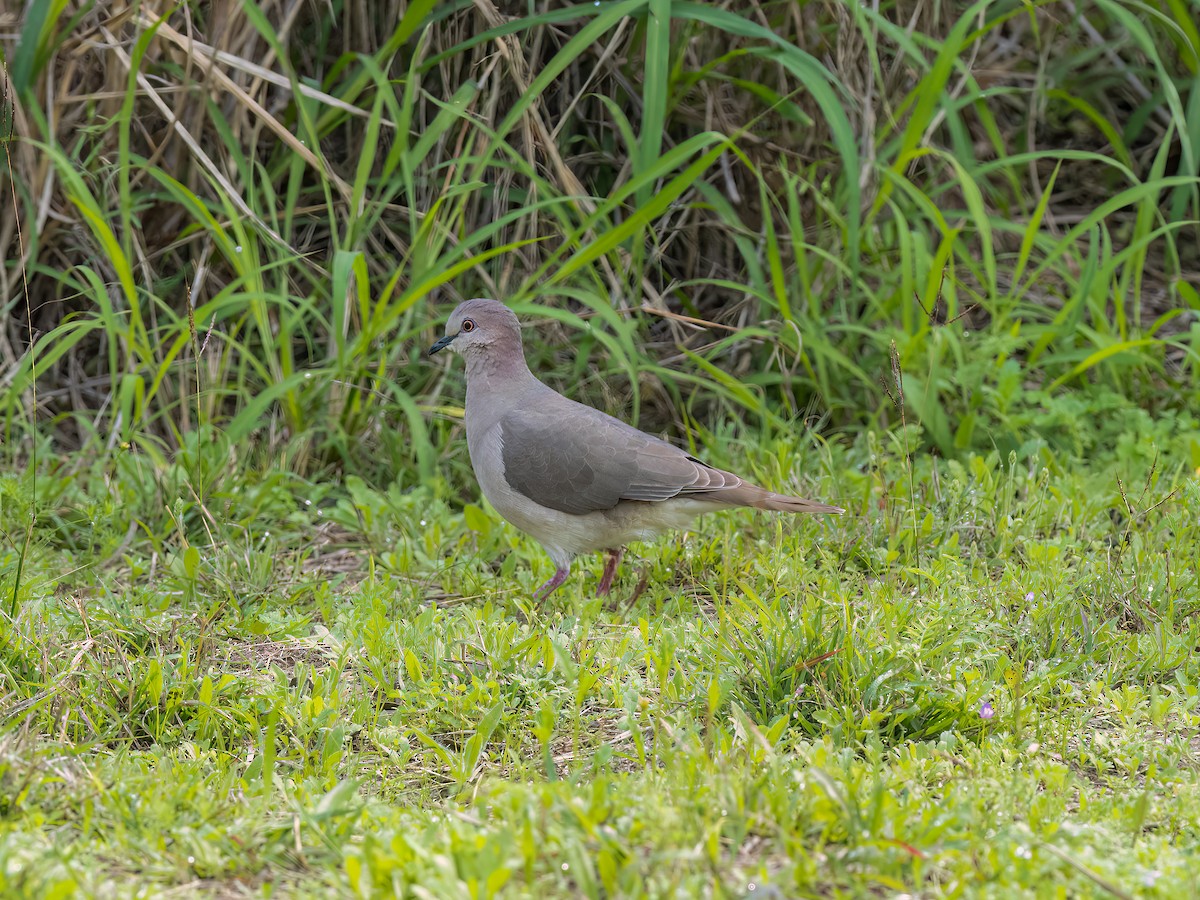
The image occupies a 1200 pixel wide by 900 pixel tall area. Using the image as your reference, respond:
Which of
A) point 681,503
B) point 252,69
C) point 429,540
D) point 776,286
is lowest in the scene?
point 429,540

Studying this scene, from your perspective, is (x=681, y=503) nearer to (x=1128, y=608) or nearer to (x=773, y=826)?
(x=1128, y=608)

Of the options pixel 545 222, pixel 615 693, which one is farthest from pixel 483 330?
pixel 615 693

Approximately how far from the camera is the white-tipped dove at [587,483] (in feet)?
13.6

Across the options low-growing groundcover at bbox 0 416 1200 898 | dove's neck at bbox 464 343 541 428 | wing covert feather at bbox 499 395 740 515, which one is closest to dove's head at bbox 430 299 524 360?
dove's neck at bbox 464 343 541 428

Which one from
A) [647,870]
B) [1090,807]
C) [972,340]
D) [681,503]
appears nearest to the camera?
[647,870]

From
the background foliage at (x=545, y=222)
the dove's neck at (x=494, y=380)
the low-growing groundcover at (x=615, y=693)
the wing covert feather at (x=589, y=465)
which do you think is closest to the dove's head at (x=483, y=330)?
the dove's neck at (x=494, y=380)

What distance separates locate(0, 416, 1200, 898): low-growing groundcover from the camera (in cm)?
238

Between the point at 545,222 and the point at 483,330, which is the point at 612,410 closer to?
the point at 545,222

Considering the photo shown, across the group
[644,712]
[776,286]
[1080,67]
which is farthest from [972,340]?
[644,712]

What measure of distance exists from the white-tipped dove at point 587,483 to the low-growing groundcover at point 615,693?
0.56ft

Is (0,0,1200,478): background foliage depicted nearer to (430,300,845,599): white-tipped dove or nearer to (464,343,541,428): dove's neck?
(464,343,541,428): dove's neck

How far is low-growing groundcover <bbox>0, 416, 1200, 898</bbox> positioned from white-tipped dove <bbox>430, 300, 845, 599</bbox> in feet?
0.56

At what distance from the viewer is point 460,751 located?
3.12 metres

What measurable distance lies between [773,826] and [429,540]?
2.24 metres
